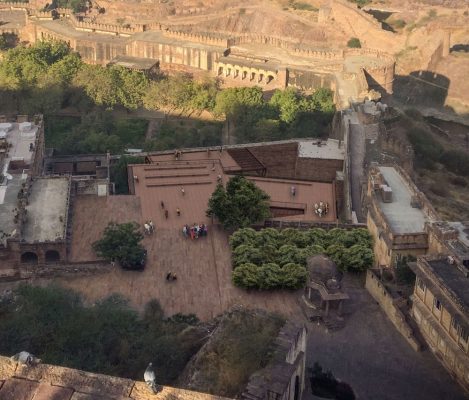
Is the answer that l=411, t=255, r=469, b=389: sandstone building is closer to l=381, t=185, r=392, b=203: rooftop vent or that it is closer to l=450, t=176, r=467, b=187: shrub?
l=381, t=185, r=392, b=203: rooftop vent

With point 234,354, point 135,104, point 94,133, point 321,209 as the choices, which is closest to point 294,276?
point 234,354

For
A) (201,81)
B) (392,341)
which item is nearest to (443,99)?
(201,81)

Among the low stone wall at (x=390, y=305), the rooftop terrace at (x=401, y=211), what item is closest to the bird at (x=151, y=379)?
the low stone wall at (x=390, y=305)

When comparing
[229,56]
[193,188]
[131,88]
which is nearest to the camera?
[193,188]

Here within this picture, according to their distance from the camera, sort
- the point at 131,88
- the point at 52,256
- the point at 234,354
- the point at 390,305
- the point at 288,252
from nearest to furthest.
A: the point at 234,354 < the point at 390,305 < the point at 288,252 < the point at 52,256 < the point at 131,88

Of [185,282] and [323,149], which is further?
[323,149]

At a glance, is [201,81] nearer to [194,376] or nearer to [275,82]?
[275,82]

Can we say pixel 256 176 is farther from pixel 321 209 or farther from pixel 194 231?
pixel 194 231
